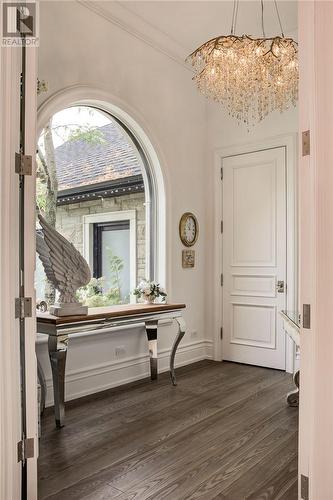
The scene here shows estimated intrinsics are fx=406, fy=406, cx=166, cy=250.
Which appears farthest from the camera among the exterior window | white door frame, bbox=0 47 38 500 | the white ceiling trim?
the exterior window

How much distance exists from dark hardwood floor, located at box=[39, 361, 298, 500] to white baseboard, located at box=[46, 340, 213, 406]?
0.36 feet

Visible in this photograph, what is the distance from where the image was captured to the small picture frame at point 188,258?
4934 mm

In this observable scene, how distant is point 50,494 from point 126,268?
285cm

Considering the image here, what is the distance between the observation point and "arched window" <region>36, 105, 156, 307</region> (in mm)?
3883

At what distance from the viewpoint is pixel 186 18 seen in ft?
13.8

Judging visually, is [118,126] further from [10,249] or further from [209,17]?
[10,249]

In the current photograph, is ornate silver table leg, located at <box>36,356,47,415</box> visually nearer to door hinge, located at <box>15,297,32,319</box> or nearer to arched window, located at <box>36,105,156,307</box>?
arched window, located at <box>36,105,156,307</box>

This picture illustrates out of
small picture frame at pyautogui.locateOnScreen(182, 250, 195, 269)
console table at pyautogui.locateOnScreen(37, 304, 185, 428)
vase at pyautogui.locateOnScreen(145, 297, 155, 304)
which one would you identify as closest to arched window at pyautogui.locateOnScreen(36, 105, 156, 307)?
small picture frame at pyautogui.locateOnScreen(182, 250, 195, 269)

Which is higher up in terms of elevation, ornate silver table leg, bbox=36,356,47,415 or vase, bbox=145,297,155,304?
vase, bbox=145,297,155,304

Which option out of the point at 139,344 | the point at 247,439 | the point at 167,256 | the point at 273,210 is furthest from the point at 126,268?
the point at 247,439

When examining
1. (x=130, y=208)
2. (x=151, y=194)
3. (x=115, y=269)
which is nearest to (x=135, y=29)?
(x=151, y=194)

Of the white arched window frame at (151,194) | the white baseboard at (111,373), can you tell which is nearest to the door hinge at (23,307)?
the white baseboard at (111,373)

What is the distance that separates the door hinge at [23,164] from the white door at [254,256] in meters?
3.45

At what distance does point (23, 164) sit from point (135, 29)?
306 centimetres
